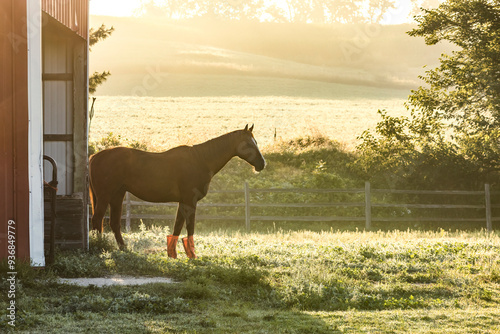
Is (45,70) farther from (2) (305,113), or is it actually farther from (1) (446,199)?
(2) (305,113)

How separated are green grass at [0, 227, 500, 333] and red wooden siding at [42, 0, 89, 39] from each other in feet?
13.0

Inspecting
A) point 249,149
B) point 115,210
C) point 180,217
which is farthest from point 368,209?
point 115,210

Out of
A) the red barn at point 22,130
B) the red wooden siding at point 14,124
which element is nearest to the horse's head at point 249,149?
the red barn at point 22,130

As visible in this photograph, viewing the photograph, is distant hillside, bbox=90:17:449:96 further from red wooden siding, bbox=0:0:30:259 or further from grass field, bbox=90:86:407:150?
red wooden siding, bbox=0:0:30:259

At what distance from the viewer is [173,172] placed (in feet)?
40.1

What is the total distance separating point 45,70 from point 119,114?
89.2ft

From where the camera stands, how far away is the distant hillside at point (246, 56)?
190 ft

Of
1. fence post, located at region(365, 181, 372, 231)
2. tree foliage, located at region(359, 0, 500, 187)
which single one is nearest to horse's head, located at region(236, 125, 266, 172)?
fence post, located at region(365, 181, 372, 231)

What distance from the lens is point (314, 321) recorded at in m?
7.78

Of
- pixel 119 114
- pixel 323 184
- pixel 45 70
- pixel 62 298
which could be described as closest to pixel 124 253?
pixel 62 298

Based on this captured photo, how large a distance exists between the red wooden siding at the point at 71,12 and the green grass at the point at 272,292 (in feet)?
13.0

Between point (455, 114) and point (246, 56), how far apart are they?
55.7m

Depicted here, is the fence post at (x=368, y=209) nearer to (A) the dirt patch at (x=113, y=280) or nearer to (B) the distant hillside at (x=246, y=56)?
(A) the dirt patch at (x=113, y=280)

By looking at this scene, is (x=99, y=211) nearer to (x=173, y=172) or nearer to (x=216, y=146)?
(x=173, y=172)
